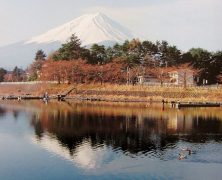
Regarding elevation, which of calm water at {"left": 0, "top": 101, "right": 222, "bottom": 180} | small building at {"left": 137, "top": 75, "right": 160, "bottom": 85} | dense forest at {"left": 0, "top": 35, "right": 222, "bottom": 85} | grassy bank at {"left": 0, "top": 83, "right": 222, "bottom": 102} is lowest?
calm water at {"left": 0, "top": 101, "right": 222, "bottom": 180}

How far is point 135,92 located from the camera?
61.8 m

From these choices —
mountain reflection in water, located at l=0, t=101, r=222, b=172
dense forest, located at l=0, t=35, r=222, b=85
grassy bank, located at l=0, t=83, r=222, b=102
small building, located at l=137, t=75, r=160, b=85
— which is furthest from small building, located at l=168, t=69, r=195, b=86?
mountain reflection in water, located at l=0, t=101, r=222, b=172

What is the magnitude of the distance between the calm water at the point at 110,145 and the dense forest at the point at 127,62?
2537 cm

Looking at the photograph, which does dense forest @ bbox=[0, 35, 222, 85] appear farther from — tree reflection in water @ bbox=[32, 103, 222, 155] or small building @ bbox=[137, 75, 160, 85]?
tree reflection in water @ bbox=[32, 103, 222, 155]

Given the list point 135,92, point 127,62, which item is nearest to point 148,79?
point 127,62

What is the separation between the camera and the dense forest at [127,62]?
68.6 meters

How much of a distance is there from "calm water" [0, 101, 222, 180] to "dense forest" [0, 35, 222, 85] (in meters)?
25.4

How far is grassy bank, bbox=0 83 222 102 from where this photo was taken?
5714 cm

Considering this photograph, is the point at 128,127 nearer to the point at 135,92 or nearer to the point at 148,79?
the point at 135,92

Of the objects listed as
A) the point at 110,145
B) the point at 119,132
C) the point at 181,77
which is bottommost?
the point at 110,145

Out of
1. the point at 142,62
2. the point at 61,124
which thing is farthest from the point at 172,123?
the point at 142,62

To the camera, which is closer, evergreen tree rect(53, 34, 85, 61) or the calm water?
the calm water

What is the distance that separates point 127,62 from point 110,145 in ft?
150

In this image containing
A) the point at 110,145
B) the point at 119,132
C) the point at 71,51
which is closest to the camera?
the point at 110,145
